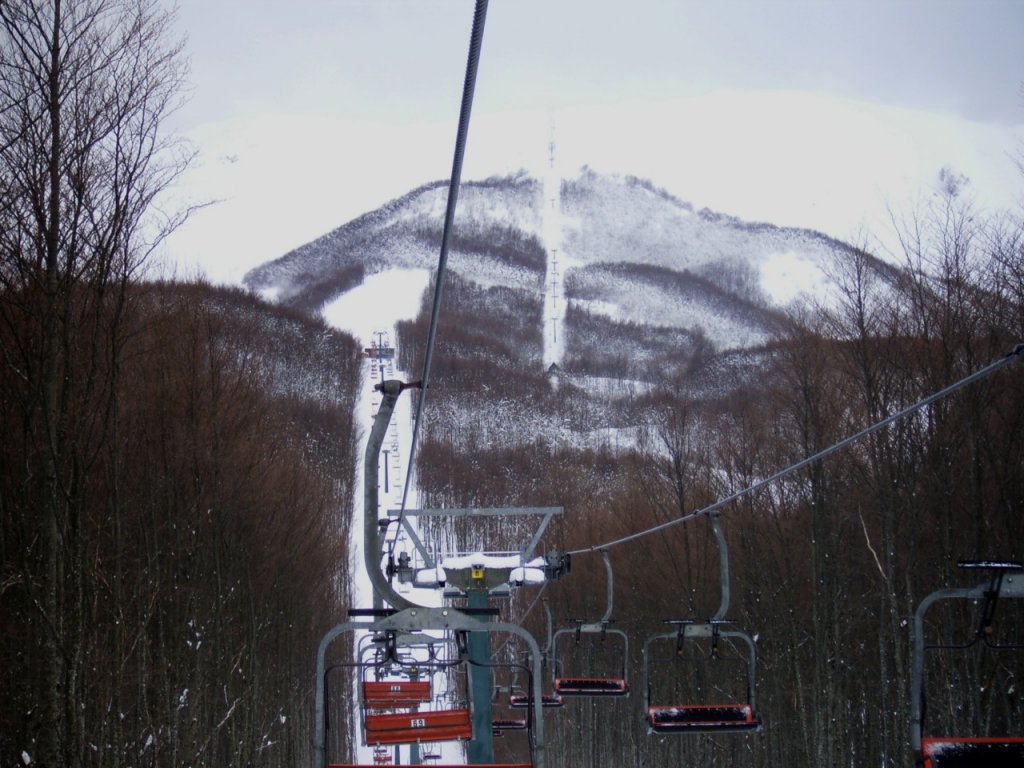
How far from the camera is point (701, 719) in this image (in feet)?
36.0

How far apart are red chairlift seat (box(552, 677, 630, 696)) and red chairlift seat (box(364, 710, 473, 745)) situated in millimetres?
4151

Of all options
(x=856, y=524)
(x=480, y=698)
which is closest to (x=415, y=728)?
(x=480, y=698)

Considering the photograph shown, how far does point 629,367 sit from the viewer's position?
112 meters

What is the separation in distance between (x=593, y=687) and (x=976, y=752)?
33.4 feet

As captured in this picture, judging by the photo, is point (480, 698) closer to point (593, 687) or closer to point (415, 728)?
point (593, 687)

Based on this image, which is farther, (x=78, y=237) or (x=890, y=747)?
(x=890, y=747)

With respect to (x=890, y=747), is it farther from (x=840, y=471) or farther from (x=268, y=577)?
(x=268, y=577)

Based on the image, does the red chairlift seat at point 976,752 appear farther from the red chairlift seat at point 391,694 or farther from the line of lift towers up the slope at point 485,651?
the red chairlift seat at point 391,694

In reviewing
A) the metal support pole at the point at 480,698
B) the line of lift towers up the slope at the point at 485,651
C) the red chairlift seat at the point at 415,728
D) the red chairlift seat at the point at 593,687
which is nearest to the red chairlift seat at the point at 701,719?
the line of lift towers up the slope at the point at 485,651

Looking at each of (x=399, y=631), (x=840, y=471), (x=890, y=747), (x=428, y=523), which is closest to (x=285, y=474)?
(x=840, y=471)

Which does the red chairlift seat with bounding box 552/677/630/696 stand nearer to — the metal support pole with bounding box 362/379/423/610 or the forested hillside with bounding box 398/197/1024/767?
the forested hillside with bounding box 398/197/1024/767

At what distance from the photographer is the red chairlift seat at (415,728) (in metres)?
10.0

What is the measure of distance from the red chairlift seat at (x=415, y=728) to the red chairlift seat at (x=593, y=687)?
4151 mm

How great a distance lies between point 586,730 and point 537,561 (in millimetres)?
19970
